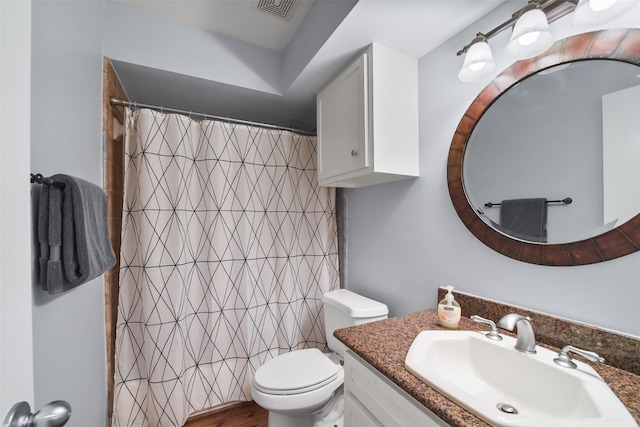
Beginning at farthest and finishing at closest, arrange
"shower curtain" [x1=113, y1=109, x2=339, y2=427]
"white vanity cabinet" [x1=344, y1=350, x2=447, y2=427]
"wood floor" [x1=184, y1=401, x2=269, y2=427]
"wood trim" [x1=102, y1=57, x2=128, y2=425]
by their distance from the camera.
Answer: "wood floor" [x1=184, y1=401, x2=269, y2=427] < "shower curtain" [x1=113, y1=109, x2=339, y2=427] < "wood trim" [x1=102, y1=57, x2=128, y2=425] < "white vanity cabinet" [x1=344, y1=350, x2=447, y2=427]

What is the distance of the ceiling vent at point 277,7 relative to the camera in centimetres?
140

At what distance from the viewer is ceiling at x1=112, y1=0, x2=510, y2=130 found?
1.08 meters

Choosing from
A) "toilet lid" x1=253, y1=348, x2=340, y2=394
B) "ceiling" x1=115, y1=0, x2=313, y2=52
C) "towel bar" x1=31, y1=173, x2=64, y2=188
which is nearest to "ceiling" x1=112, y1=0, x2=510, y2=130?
"ceiling" x1=115, y1=0, x2=313, y2=52

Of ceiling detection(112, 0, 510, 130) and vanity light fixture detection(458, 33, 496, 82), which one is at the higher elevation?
ceiling detection(112, 0, 510, 130)

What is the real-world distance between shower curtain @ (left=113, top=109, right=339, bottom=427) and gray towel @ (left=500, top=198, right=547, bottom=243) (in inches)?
47.0

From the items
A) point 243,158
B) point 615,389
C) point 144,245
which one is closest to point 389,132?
point 243,158

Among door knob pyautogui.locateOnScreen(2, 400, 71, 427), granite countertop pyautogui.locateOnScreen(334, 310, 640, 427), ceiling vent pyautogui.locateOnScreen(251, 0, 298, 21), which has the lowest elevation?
granite countertop pyautogui.locateOnScreen(334, 310, 640, 427)

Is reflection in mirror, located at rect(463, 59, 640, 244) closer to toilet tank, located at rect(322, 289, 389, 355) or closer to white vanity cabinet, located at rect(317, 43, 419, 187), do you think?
white vanity cabinet, located at rect(317, 43, 419, 187)

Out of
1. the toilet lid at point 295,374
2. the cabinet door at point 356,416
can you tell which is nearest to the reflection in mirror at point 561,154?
the cabinet door at point 356,416

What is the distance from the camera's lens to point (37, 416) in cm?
41

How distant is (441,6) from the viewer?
41.4 inches

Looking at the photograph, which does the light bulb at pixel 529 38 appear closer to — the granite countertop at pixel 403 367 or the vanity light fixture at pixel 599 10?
the vanity light fixture at pixel 599 10

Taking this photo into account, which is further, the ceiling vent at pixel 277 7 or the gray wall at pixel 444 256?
the ceiling vent at pixel 277 7

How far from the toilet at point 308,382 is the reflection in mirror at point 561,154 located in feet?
2.79
